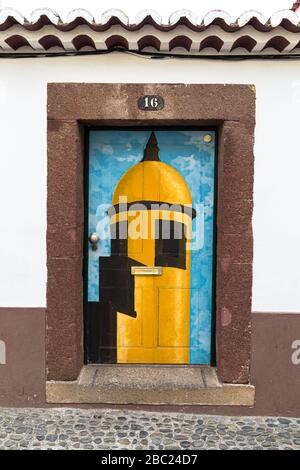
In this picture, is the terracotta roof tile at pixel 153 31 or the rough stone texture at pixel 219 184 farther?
the rough stone texture at pixel 219 184

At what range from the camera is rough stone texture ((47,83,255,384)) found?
12.6 ft

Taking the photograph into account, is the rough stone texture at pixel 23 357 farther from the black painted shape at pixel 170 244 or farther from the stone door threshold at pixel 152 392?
the black painted shape at pixel 170 244

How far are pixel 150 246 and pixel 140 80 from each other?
1524 mm

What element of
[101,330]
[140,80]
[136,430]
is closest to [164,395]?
[136,430]

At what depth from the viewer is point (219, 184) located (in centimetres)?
409

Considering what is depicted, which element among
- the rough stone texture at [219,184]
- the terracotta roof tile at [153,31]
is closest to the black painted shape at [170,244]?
the rough stone texture at [219,184]

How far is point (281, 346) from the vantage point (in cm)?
397

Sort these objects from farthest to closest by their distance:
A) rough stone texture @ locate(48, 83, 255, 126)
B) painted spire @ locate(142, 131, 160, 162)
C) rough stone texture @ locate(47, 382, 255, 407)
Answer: painted spire @ locate(142, 131, 160, 162) < rough stone texture @ locate(47, 382, 255, 407) < rough stone texture @ locate(48, 83, 255, 126)

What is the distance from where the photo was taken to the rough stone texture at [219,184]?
3.83m

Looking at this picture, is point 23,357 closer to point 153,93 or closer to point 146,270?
point 146,270

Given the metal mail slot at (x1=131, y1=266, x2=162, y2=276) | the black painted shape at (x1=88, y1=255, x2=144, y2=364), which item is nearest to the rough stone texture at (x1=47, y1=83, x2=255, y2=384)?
the black painted shape at (x1=88, y1=255, x2=144, y2=364)

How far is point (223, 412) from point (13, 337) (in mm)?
2001

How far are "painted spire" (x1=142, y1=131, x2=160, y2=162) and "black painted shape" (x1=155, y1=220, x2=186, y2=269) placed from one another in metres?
0.60

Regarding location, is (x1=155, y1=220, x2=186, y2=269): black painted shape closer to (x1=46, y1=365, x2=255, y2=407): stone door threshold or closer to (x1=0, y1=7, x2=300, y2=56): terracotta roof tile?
(x1=46, y1=365, x2=255, y2=407): stone door threshold
